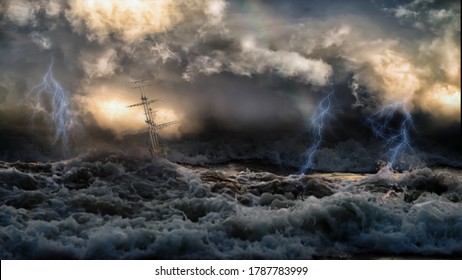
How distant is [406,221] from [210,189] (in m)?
5.22

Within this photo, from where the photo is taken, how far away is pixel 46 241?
9.63m

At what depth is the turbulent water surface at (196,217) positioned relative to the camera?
978cm

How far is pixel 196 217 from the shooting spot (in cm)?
1195

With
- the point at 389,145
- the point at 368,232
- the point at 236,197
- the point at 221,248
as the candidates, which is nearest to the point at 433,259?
the point at 368,232

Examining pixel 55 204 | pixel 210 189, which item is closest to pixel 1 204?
pixel 55 204

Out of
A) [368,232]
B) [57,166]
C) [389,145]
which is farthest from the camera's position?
[389,145]

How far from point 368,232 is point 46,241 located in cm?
686

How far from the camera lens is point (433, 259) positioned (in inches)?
400

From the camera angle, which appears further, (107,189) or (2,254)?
(107,189)

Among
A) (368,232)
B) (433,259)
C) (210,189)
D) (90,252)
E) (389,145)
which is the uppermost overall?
(389,145)

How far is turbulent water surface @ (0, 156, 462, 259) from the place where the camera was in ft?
32.1
